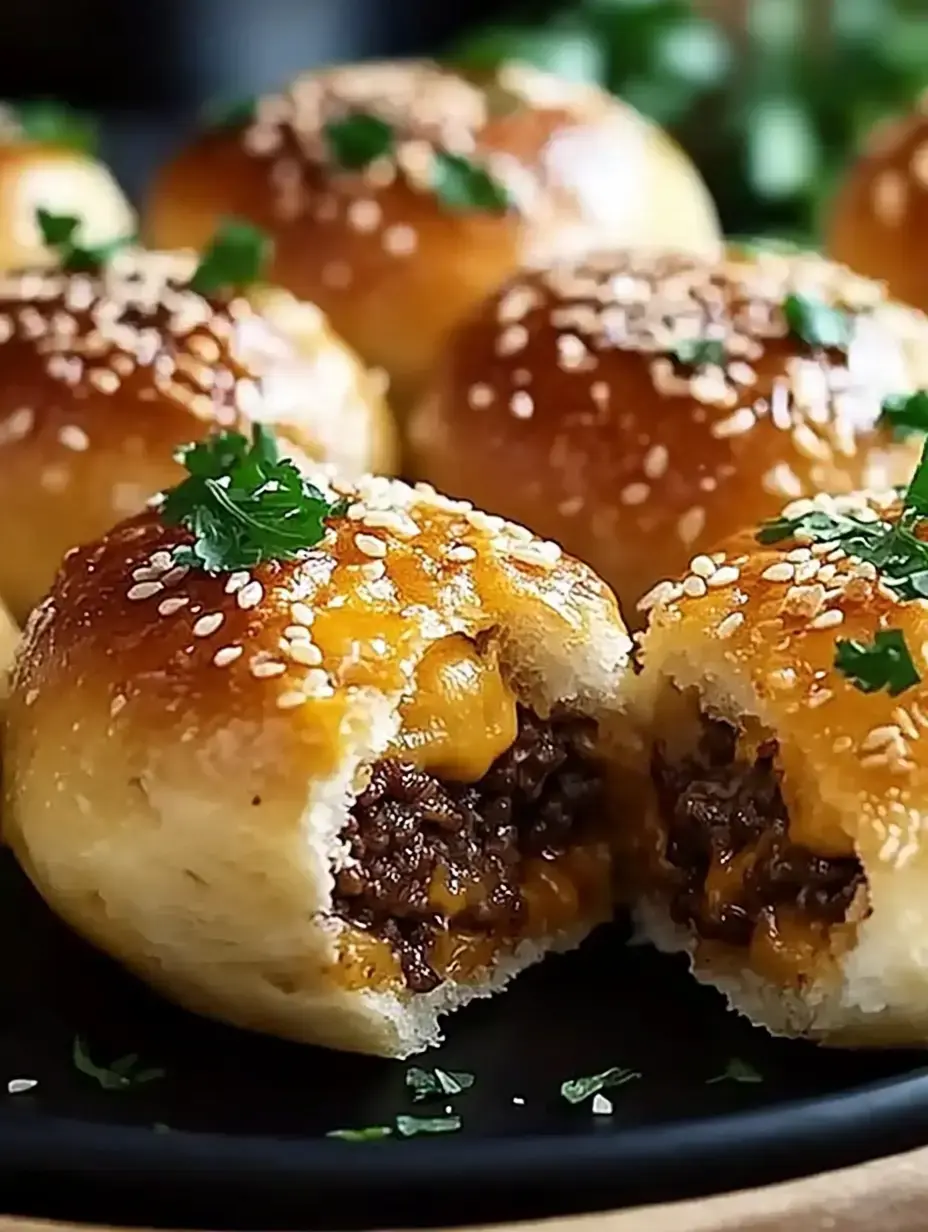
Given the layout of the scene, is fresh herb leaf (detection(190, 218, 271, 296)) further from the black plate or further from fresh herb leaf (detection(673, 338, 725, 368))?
the black plate

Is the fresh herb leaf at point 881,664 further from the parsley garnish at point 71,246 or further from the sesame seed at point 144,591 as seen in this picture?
the parsley garnish at point 71,246

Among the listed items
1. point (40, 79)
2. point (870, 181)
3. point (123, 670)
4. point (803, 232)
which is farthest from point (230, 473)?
point (40, 79)

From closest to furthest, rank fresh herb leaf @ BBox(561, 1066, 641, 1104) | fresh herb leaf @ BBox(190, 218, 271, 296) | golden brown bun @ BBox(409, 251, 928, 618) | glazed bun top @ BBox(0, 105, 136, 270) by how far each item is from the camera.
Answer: fresh herb leaf @ BBox(561, 1066, 641, 1104) < golden brown bun @ BBox(409, 251, 928, 618) < fresh herb leaf @ BBox(190, 218, 271, 296) < glazed bun top @ BBox(0, 105, 136, 270)

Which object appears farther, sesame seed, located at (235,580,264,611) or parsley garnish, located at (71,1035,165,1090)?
sesame seed, located at (235,580,264,611)

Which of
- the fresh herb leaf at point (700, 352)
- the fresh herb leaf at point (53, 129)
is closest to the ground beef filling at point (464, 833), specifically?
the fresh herb leaf at point (700, 352)

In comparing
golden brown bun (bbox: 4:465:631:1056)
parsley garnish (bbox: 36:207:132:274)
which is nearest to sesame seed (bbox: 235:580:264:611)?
golden brown bun (bbox: 4:465:631:1056)

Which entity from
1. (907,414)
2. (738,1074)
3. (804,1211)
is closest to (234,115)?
(907,414)

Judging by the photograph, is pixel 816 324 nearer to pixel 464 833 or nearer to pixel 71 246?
pixel 464 833
